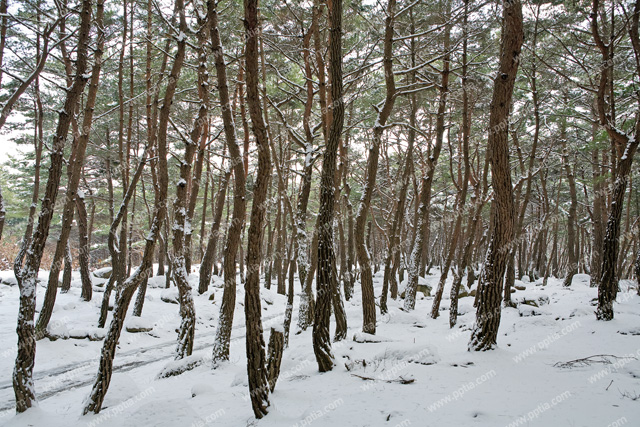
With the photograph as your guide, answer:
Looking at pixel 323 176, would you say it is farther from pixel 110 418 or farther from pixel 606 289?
pixel 606 289

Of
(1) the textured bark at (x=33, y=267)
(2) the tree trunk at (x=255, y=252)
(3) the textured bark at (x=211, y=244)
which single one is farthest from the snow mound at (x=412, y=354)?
(3) the textured bark at (x=211, y=244)

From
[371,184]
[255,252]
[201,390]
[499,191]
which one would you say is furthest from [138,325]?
[499,191]

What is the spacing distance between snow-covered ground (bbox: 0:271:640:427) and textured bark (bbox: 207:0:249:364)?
0.67 metres

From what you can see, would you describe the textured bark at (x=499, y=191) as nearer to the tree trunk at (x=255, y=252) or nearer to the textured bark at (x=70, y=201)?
the tree trunk at (x=255, y=252)

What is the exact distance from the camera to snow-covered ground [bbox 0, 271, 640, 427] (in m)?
3.84

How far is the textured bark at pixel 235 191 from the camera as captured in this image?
576 centimetres

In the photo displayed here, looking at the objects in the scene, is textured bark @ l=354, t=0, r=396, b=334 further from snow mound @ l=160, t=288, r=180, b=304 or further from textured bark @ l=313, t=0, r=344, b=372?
snow mound @ l=160, t=288, r=180, b=304

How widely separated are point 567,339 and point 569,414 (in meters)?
4.25

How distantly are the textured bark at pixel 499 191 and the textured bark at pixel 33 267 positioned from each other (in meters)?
6.71

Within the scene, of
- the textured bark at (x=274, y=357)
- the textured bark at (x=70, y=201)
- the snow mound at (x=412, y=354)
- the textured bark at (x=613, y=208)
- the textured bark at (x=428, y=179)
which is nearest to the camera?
the textured bark at (x=274, y=357)

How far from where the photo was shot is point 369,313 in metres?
8.27

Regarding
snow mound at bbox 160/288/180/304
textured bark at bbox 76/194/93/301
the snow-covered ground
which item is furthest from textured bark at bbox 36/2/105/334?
snow mound at bbox 160/288/180/304

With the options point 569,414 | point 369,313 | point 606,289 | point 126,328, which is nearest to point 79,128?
point 126,328

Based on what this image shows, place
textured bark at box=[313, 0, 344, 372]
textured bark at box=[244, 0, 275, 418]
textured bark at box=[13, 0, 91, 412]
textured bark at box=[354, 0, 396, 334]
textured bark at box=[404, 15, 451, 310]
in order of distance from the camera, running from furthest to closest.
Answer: textured bark at box=[404, 15, 451, 310], textured bark at box=[354, 0, 396, 334], textured bark at box=[313, 0, 344, 372], textured bark at box=[13, 0, 91, 412], textured bark at box=[244, 0, 275, 418]
